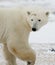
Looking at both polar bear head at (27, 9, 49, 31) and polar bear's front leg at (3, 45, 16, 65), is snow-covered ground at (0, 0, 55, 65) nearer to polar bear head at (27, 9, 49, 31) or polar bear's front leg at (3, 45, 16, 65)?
polar bear's front leg at (3, 45, 16, 65)

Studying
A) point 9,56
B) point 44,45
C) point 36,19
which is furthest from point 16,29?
point 44,45

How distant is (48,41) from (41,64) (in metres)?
1.59

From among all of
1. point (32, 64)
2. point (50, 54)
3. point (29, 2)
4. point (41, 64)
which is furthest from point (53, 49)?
point (29, 2)

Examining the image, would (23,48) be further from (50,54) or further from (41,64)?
(50,54)

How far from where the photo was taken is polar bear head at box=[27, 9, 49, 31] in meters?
3.60

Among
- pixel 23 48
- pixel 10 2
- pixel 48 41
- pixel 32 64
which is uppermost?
pixel 23 48

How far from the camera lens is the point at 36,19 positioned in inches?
142

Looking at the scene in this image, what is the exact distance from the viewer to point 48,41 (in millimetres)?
6293

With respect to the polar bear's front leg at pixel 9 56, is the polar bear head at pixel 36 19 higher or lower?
higher

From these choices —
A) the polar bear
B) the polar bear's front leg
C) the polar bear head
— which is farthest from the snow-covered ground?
the polar bear head

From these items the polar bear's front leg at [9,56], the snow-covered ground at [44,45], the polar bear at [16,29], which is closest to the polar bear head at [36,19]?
the polar bear at [16,29]

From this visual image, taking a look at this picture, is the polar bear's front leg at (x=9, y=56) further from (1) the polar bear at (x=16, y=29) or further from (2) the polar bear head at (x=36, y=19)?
(2) the polar bear head at (x=36, y=19)

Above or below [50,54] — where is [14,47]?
above

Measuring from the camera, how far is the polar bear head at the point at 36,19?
3.60m
